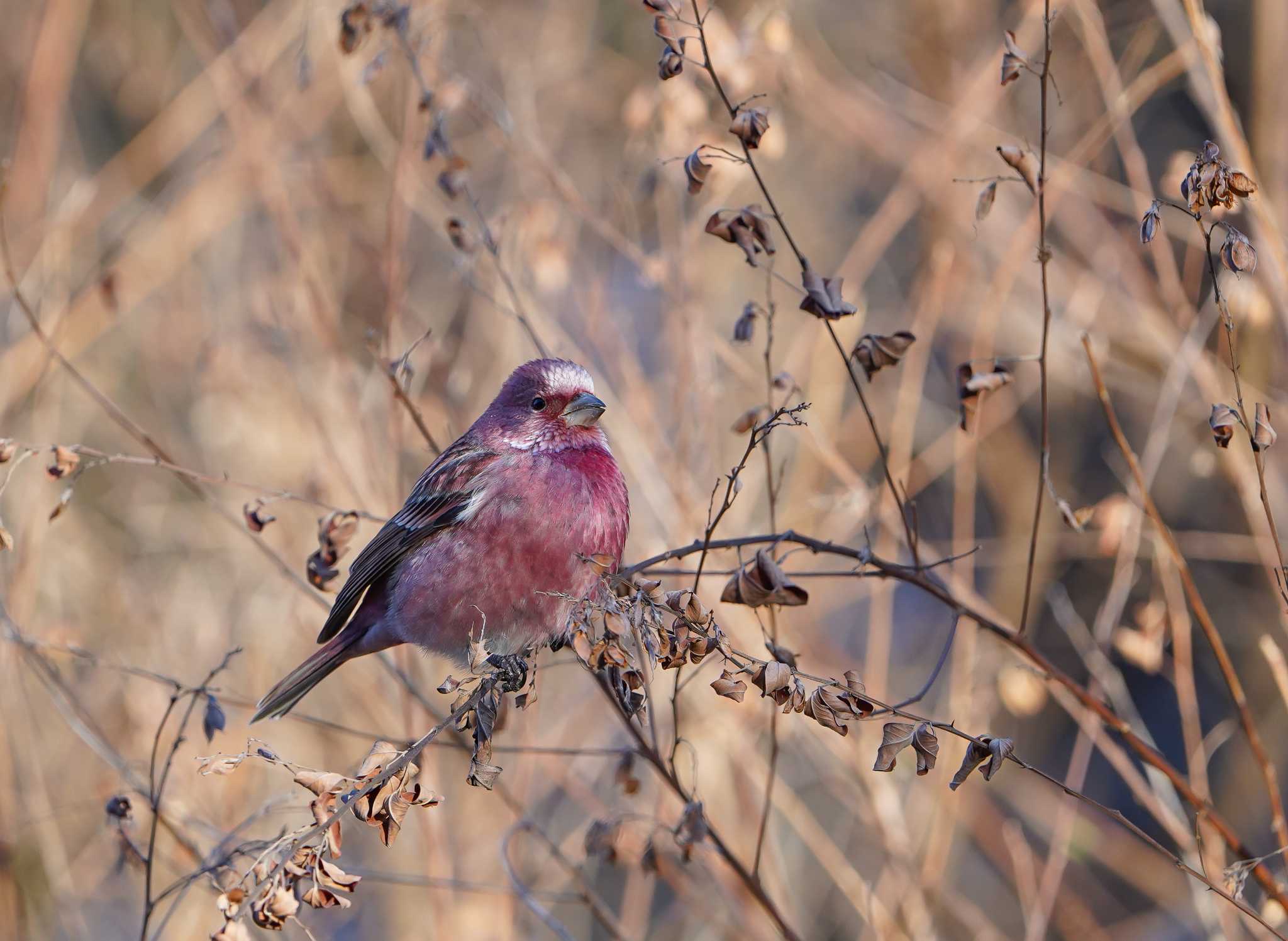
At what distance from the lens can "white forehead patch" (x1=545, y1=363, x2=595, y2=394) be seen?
154 inches

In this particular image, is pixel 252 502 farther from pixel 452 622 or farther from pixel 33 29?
pixel 33 29

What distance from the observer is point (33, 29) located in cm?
671

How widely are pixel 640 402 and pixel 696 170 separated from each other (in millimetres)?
1901

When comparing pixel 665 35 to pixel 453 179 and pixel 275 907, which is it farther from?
pixel 275 907

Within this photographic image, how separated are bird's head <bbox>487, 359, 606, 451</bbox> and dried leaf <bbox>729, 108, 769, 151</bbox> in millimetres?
1483

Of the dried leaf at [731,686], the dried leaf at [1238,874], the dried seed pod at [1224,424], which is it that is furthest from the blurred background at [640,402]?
the dried leaf at [731,686]

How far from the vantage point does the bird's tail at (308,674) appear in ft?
12.6

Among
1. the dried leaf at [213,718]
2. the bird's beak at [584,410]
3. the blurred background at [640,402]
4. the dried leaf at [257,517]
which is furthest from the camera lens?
the blurred background at [640,402]

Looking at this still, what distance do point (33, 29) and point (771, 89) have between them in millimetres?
4254

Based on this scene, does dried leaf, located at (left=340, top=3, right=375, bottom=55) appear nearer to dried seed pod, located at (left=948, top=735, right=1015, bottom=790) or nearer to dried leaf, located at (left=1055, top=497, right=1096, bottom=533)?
dried leaf, located at (left=1055, top=497, right=1096, bottom=533)

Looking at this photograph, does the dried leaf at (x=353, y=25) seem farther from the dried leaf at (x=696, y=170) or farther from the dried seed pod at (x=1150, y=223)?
the dried seed pod at (x=1150, y=223)

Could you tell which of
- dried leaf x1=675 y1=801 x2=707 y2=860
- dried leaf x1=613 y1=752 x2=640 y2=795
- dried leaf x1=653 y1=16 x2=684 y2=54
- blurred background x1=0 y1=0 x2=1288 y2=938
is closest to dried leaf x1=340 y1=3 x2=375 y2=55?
blurred background x1=0 y1=0 x2=1288 y2=938

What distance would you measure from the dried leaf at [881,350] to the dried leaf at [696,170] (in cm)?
51

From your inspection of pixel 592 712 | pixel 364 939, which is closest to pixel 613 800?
pixel 592 712
